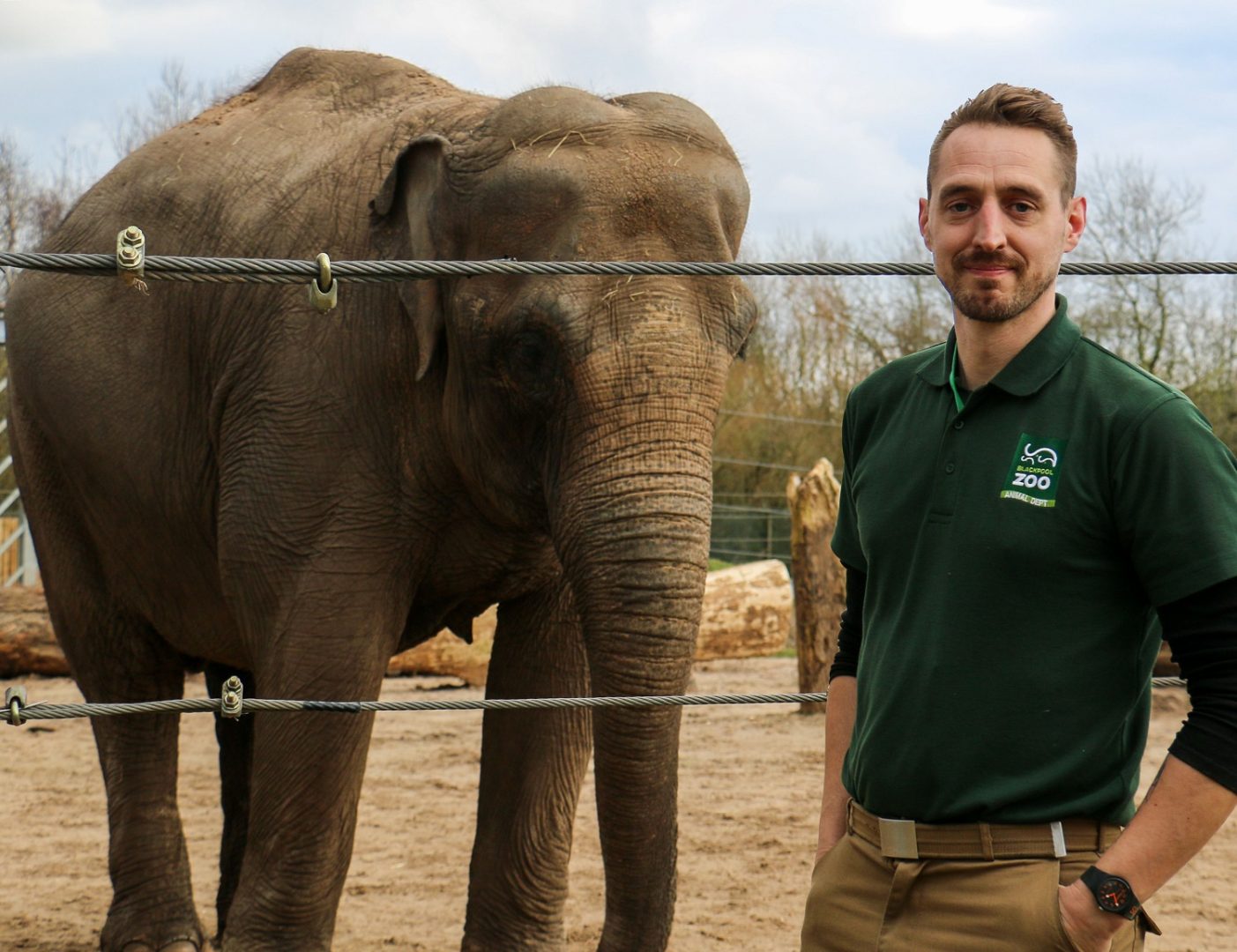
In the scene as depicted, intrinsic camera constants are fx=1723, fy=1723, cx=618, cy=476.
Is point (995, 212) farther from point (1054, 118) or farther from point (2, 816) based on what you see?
point (2, 816)

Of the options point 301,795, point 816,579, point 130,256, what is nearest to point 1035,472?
point 130,256

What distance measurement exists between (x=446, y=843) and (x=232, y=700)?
4308mm

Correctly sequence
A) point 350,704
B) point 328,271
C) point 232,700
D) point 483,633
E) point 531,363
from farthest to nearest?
point 483,633 < point 531,363 < point 350,704 < point 232,700 < point 328,271

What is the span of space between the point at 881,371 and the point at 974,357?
0.29 metres

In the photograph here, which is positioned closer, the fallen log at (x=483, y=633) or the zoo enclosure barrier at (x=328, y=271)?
the zoo enclosure barrier at (x=328, y=271)

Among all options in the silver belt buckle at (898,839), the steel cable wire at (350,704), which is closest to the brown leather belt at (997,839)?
the silver belt buckle at (898,839)

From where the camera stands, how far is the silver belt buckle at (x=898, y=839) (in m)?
2.28

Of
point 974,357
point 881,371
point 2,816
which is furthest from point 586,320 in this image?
point 2,816

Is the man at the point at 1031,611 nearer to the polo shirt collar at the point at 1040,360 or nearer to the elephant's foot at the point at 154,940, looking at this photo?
the polo shirt collar at the point at 1040,360

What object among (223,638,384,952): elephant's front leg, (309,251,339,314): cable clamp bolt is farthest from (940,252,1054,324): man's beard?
(223,638,384,952): elephant's front leg

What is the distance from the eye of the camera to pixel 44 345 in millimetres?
5352

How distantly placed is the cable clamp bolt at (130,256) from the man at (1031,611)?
129 centimetres

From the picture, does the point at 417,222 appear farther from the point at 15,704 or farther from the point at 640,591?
the point at 15,704

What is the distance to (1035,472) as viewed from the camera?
2209 mm
